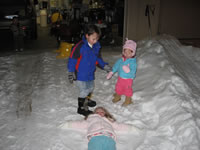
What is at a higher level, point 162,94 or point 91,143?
point 162,94

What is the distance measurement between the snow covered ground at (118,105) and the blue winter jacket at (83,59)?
76 cm

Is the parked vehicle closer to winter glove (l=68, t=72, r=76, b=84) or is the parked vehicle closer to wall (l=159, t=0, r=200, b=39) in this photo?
wall (l=159, t=0, r=200, b=39)

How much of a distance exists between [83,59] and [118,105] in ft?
3.92

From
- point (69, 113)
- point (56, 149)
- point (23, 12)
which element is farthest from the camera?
point (23, 12)

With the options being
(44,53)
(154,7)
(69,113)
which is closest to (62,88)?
(69,113)

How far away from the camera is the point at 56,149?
9.55 ft

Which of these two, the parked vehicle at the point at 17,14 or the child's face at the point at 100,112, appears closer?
the child's face at the point at 100,112

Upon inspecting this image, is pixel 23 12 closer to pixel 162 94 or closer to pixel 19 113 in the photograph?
pixel 19 113

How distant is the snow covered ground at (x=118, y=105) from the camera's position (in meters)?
3.06

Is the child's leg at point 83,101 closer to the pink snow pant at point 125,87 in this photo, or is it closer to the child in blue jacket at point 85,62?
the child in blue jacket at point 85,62

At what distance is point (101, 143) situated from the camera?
8.79ft

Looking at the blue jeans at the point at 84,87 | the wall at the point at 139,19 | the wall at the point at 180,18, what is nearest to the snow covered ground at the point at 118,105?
the blue jeans at the point at 84,87

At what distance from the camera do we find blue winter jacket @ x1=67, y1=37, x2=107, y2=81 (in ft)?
11.6

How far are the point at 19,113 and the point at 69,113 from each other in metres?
0.92
